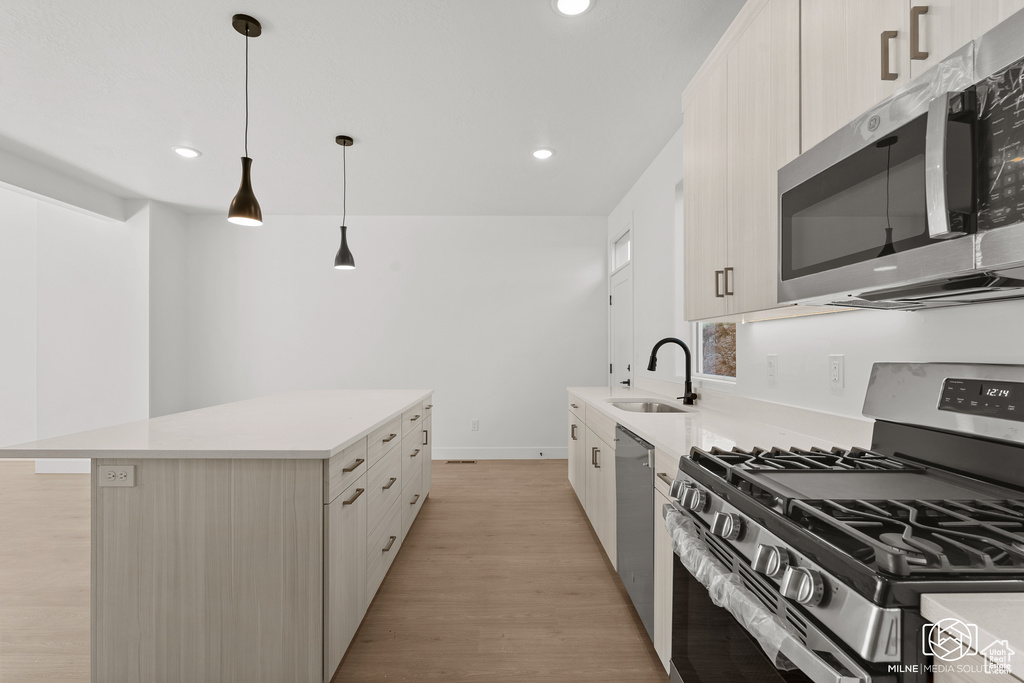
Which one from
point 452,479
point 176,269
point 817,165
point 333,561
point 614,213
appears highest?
point 614,213

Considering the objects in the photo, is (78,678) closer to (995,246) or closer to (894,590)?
(894,590)

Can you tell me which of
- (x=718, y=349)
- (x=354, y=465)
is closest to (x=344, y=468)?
(x=354, y=465)

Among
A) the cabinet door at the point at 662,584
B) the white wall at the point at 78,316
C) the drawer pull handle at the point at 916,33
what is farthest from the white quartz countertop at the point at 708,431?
the white wall at the point at 78,316

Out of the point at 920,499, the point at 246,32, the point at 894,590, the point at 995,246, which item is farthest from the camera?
the point at 246,32

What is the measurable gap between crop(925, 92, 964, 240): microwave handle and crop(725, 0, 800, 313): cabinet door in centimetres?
58

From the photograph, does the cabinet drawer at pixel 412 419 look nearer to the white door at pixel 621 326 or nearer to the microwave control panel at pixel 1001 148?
the white door at pixel 621 326

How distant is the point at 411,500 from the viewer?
286cm

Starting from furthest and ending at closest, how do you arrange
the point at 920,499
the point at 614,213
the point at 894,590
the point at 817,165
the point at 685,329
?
the point at 614,213 < the point at 685,329 < the point at 817,165 < the point at 920,499 < the point at 894,590

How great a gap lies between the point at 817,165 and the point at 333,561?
5.91 feet

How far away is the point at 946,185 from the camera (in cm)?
75

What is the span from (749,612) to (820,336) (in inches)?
47.9

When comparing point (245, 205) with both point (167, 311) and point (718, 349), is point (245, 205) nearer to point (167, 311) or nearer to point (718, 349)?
point (718, 349)

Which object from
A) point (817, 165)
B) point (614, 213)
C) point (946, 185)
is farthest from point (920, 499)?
point (614, 213)

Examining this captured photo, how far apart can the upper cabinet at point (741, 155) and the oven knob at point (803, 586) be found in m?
0.94
